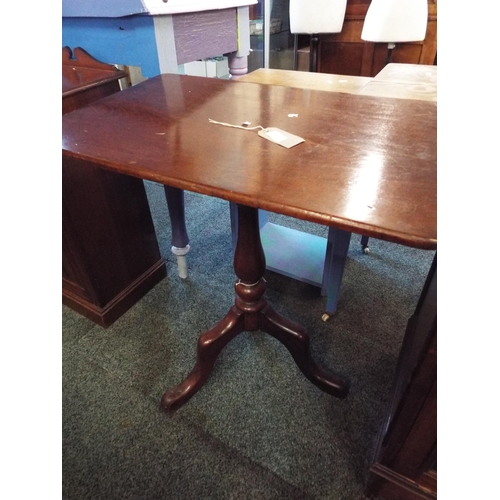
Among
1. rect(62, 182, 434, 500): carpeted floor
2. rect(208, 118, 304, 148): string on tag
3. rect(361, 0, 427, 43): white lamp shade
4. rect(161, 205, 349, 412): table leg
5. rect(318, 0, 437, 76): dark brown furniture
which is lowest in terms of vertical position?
rect(62, 182, 434, 500): carpeted floor

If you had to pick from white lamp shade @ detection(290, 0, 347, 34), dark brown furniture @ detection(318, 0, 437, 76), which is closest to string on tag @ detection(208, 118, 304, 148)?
white lamp shade @ detection(290, 0, 347, 34)

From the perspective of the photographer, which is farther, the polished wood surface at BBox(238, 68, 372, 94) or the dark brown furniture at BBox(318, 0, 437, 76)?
the dark brown furniture at BBox(318, 0, 437, 76)

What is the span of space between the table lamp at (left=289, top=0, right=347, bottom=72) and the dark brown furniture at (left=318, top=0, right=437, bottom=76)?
0.95ft

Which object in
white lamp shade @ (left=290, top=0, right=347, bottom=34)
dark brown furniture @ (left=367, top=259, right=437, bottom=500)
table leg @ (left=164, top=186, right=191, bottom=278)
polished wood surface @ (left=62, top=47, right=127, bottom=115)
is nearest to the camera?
dark brown furniture @ (left=367, top=259, right=437, bottom=500)

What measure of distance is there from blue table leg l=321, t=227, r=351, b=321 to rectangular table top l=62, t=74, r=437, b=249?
43 centimetres

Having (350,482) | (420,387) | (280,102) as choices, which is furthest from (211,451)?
(280,102)

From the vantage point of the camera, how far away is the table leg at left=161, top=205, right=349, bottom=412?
101 centimetres

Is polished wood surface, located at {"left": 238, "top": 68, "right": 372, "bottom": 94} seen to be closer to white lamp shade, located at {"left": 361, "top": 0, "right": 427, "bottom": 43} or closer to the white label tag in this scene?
the white label tag

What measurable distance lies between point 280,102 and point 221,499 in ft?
3.24

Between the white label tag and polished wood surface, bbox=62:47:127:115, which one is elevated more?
the white label tag

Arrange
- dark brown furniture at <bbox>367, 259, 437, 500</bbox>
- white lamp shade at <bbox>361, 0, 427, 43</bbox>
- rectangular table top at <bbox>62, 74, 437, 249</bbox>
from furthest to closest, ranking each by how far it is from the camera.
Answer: white lamp shade at <bbox>361, 0, 427, 43</bbox>, dark brown furniture at <bbox>367, 259, 437, 500</bbox>, rectangular table top at <bbox>62, 74, 437, 249</bbox>

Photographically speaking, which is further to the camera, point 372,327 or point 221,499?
point 372,327
